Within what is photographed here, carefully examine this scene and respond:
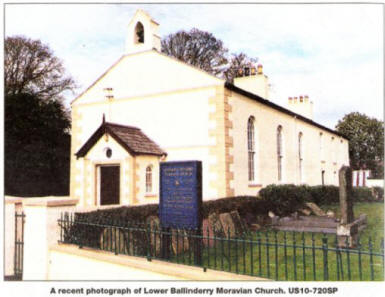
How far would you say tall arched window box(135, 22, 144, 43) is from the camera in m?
16.2

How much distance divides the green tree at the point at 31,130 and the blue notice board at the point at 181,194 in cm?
1347

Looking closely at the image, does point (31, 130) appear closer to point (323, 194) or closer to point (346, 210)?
point (346, 210)

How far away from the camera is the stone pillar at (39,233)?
741cm

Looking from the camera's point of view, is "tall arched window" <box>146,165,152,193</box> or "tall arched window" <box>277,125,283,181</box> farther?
"tall arched window" <box>277,125,283,181</box>

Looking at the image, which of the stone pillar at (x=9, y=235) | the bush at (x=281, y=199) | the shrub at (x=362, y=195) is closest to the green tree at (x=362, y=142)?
the shrub at (x=362, y=195)

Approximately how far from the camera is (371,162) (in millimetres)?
33094

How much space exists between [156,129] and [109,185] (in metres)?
3.16

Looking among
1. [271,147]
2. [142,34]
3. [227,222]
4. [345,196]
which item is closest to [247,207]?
[227,222]

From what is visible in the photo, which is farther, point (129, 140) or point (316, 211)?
point (316, 211)

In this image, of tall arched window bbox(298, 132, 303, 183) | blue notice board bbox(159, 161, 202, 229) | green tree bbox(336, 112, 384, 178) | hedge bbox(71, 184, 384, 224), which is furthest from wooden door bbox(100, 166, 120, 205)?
green tree bbox(336, 112, 384, 178)

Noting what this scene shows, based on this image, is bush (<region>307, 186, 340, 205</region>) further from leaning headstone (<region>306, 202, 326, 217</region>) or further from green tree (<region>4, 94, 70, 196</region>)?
green tree (<region>4, 94, 70, 196</region>)

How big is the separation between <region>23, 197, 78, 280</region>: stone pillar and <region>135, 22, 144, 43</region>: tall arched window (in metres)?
10.6

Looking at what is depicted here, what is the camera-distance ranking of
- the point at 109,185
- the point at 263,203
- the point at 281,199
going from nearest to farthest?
the point at 109,185 → the point at 263,203 → the point at 281,199

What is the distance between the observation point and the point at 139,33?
16391mm
